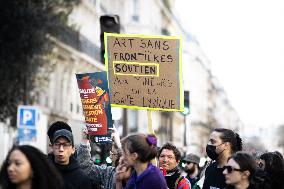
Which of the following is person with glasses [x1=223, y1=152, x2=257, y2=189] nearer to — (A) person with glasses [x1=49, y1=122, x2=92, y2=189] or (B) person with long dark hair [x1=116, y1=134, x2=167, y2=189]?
(B) person with long dark hair [x1=116, y1=134, x2=167, y2=189]

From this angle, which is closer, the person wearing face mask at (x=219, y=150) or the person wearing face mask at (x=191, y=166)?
the person wearing face mask at (x=219, y=150)

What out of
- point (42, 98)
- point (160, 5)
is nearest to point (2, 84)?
point (42, 98)

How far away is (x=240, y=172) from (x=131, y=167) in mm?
989

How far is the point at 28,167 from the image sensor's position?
507cm

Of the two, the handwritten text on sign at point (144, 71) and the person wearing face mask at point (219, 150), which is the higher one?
the handwritten text on sign at point (144, 71)

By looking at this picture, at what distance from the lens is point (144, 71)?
7.96m

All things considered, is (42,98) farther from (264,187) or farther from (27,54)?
(264,187)

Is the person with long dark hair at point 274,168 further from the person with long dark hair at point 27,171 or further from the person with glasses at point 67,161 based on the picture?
the person with long dark hair at point 27,171

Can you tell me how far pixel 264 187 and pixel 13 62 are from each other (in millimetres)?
20723

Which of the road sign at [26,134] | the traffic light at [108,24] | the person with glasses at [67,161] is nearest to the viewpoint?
the person with glasses at [67,161]

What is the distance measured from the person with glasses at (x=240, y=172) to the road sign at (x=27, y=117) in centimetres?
1178

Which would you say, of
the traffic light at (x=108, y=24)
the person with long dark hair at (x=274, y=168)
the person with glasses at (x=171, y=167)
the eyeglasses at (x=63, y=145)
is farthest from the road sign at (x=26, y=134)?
the person with long dark hair at (x=274, y=168)

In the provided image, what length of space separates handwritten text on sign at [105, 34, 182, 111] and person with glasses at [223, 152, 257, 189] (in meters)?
1.96

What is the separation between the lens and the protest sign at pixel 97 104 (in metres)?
7.95
